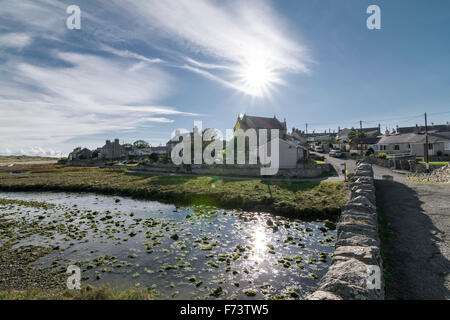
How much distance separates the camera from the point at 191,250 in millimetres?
12930

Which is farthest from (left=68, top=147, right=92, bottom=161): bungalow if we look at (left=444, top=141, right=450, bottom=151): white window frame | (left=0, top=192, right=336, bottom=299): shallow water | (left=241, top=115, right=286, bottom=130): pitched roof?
(left=444, top=141, right=450, bottom=151): white window frame

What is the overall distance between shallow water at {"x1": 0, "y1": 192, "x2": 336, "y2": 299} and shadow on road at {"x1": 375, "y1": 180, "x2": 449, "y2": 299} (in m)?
2.99

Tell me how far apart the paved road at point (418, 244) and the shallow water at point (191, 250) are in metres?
3.11

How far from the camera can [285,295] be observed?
28.3ft

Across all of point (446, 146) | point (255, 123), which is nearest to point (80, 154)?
point (255, 123)

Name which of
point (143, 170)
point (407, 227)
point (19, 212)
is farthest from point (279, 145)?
point (19, 212)

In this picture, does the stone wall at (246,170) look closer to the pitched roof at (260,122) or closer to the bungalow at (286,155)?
the bungalow at (286,155)

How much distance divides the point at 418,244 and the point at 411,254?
1113 millimetres

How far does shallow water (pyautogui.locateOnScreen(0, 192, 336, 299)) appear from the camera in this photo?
9.52 m

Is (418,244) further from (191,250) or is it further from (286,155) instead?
(286,155)

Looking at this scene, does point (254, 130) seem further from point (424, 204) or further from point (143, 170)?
point (424, 204)

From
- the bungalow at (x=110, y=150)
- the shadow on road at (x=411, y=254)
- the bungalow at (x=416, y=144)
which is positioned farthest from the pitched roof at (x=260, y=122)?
the bungalow at (x=110, y=150)

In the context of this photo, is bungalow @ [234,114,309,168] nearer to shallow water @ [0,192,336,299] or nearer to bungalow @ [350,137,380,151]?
bungalow @ [350,137,380,151]

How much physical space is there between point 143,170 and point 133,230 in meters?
42.1
